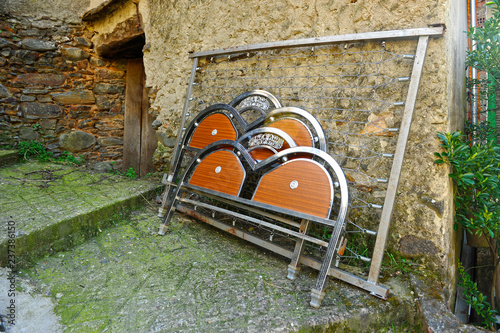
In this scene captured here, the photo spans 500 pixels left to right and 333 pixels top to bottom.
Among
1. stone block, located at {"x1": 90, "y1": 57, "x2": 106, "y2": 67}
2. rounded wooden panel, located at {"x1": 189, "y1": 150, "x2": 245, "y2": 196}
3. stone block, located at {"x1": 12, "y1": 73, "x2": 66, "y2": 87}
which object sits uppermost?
stone block, located at {"x1": 90, "y1": 57, "x2": 106, "y2": 67}

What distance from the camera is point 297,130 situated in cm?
213

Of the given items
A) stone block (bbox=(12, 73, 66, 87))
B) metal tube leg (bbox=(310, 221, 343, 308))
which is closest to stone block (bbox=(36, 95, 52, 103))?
stone block (bbox=(12, 73, 66, 87))

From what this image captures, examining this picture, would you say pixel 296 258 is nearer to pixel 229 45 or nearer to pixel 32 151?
pixel 229 45

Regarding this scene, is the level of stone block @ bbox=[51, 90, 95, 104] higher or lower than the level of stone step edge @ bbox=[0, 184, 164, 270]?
higher

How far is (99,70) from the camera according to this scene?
4555 mm

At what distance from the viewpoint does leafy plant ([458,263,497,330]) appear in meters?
2.12

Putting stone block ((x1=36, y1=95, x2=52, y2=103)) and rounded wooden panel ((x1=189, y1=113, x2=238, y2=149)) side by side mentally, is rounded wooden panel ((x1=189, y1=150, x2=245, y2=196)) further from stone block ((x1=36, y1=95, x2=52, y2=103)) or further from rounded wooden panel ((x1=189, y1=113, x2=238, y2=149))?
stone block ((x1=36, y1=95, x2=52, y2=103))

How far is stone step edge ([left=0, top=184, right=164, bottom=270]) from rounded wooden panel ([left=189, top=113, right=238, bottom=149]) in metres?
0.91

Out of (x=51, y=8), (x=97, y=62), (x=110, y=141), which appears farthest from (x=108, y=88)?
(x=51, y=8)

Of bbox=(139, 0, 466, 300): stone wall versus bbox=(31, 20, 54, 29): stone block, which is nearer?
bbox=(139, 0, 466, 300): stone wall

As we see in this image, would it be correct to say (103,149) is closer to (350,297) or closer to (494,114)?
(350,297)

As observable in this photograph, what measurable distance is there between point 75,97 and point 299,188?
4015mm

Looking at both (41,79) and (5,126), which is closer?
(5,126)

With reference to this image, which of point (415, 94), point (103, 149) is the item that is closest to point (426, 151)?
point (415, 94)
